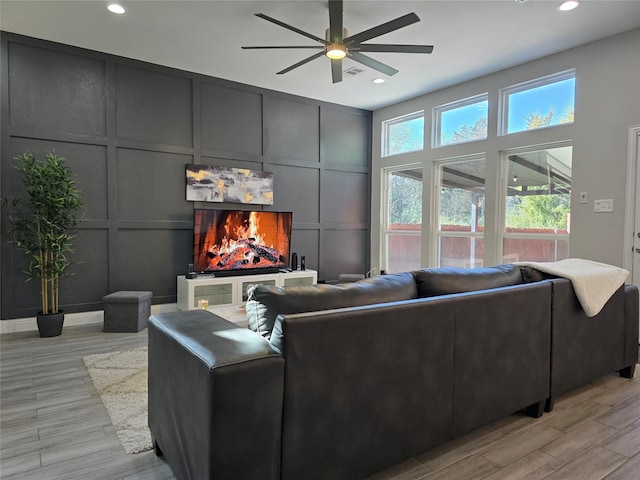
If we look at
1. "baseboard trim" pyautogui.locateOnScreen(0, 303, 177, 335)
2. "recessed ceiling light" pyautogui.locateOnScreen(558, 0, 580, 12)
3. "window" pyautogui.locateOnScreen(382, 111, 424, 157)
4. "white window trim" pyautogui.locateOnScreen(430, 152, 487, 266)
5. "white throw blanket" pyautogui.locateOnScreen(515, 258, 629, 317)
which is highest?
"recessed ceiling light" pyautogui.locateOnScreen(558, 0, 580, 12)

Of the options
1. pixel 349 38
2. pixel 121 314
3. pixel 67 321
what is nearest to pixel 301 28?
pixel 349 38

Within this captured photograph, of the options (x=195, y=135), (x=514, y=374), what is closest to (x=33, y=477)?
(x=514, y=374)

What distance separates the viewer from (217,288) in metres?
4.88

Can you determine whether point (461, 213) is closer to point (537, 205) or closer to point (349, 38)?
point (537, 205)

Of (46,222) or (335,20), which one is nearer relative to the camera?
(335,20)

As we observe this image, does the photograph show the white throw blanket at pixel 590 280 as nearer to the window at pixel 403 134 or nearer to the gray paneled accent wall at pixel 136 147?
the window at pixel 403 134

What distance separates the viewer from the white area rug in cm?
208

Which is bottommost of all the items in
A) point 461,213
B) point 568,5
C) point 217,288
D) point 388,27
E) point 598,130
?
point 217,288

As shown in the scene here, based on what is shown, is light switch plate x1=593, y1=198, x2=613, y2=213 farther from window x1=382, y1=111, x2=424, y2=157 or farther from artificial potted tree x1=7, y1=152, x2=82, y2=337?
artificial potted tree x1=7, y1=152, x2=82, y2=337

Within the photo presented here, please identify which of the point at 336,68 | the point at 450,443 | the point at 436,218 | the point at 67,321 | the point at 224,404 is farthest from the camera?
the point at 436,218

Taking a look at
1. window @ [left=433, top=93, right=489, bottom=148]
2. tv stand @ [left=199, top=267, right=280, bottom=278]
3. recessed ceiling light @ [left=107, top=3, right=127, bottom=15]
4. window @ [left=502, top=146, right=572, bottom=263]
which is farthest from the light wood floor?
window @ [left=433, top=93, right=489, bottom=148]

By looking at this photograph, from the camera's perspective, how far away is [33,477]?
174 cm

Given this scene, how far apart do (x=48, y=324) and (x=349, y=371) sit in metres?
3.63

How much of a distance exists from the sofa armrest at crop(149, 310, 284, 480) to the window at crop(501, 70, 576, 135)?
450 cm
